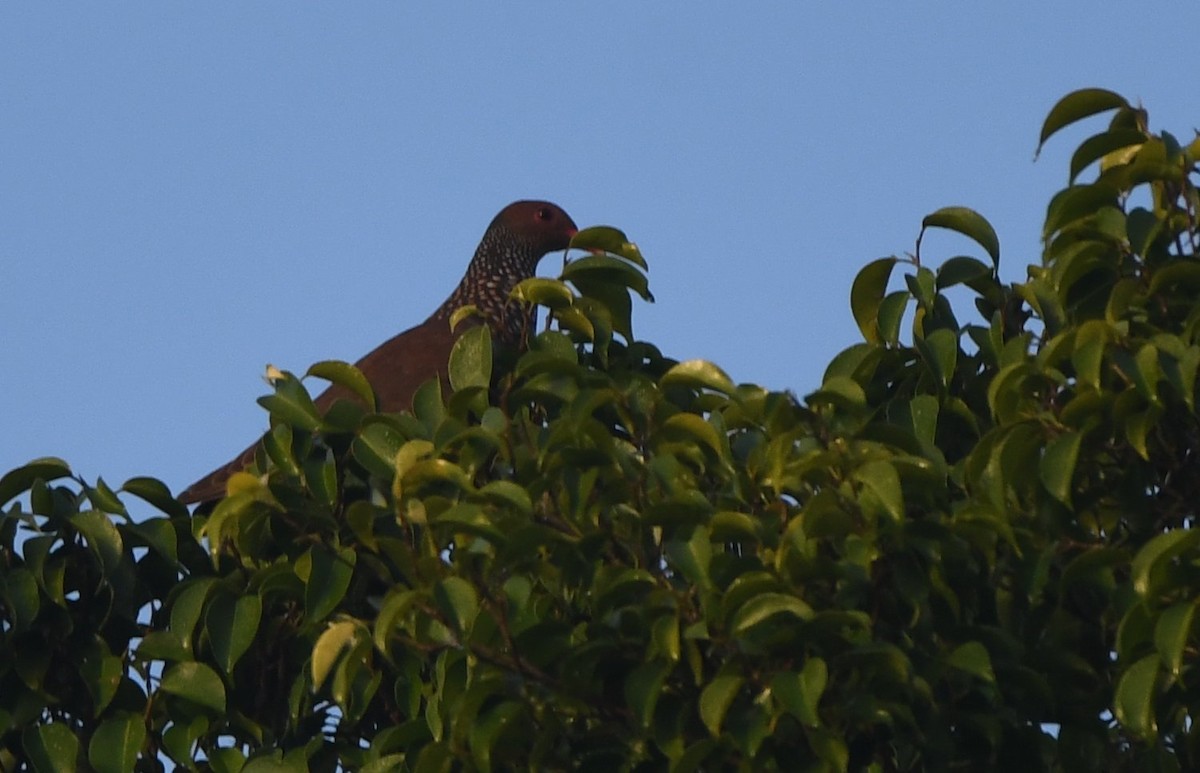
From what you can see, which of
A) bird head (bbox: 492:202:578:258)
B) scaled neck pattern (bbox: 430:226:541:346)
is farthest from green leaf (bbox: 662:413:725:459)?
bird head (bbox: 492:202:578:258)

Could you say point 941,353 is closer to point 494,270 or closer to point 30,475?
point 30,475

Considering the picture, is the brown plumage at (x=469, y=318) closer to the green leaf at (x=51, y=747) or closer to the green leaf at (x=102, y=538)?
the green leaf at (x=102, y=538)

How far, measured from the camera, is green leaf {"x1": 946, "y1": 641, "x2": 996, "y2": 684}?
10.3 feet

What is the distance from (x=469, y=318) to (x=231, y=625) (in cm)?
281

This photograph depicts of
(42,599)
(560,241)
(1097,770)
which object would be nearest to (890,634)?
(1097,770)

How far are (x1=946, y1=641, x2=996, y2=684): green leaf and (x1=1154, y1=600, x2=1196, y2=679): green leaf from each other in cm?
26

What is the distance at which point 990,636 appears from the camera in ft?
11.0

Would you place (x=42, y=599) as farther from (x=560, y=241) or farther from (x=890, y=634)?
(x=560, y=241)

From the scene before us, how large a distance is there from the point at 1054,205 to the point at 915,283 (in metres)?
0.30

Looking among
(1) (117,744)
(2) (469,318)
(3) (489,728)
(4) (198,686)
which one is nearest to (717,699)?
(3) (489,728)

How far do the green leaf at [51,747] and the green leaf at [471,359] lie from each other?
99 centimetres

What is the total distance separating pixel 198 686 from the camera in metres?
3.70

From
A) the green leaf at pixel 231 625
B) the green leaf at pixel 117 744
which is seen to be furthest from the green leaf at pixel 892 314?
the green leaf at pixel 117 744

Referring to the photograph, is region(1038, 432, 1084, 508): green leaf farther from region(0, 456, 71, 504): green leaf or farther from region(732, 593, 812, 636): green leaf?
region(0, 456, 71, 504): green leaf
